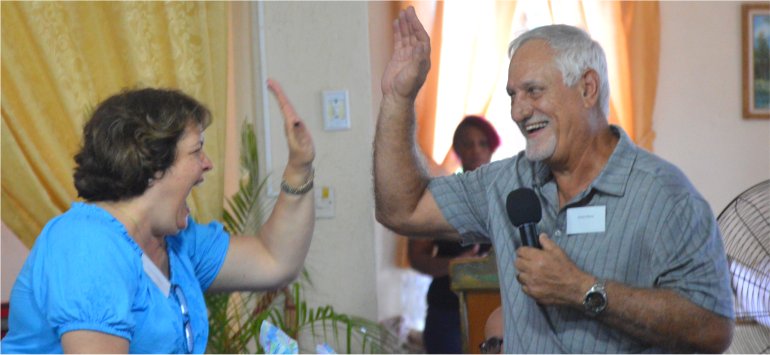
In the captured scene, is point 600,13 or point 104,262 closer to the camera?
point 104,262

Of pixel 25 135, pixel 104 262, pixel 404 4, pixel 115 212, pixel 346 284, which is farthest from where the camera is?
pixel 404 4

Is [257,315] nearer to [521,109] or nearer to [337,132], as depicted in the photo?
[337,132]

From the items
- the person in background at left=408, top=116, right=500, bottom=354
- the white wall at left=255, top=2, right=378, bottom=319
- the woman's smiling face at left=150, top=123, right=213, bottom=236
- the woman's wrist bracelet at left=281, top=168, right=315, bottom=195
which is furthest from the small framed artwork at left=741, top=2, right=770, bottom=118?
the woman's smiling face at left=150, top=123, right=213, bottom=236

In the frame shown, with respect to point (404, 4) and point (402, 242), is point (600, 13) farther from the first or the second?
point (402, 242)

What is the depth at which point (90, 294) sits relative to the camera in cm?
195

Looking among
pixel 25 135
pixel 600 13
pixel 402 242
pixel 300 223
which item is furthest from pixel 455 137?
pixel 300 223

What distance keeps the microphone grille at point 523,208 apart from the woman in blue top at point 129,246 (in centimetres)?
55

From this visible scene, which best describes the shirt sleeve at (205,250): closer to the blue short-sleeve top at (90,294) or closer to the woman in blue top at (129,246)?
the woman in blue top at (129,246)

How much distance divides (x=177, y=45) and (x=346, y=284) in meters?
1.21

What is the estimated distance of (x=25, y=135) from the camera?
3.82 m

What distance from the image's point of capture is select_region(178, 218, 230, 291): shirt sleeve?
7.93 feet

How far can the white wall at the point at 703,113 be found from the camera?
5.54m

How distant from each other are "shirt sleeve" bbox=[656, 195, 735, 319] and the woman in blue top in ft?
2.71

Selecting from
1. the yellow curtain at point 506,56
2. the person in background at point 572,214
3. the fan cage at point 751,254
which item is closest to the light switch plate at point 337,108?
the yellow curtain at point 506,56
